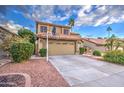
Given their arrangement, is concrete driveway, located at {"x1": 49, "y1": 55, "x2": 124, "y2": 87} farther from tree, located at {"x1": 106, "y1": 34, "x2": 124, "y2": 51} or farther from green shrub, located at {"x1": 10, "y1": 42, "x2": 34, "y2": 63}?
green shrub, located at {"x1": 10, "y1": 42, "x2": 34, "y2": 63}

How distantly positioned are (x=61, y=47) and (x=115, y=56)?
3717 millimetres

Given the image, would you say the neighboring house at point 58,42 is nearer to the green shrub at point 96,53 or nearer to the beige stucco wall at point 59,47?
the beige stucco wall at point 59,47

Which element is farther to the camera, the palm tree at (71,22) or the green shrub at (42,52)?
the green shrub at (42,52)

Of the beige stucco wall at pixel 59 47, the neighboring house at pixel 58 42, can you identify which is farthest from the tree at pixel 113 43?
the beige stucco wall at pixel 59 47

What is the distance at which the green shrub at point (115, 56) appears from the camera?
678 cm

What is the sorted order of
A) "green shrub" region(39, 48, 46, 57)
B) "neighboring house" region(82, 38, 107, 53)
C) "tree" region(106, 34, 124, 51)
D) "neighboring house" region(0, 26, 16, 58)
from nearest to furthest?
"tree" region(106, 34, 124, 51)
"neighboring house" region(82, 38, 107, 53)
"neighboring house" region(0, 26, 16, 58)
"green shrub" region(39, 48, 46, 57)

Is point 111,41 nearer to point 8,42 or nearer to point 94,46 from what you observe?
point 94,46

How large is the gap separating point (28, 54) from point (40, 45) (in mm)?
1863

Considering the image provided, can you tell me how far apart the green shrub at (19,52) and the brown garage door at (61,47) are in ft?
4.79

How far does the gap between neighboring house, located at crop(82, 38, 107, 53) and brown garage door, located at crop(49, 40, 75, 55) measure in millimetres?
2184

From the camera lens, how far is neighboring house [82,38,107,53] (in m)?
6.28

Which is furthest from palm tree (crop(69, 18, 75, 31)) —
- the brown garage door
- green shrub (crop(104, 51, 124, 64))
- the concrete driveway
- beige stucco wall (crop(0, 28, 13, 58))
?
beige stucco wall (crop(0, 28, 13, 58))
